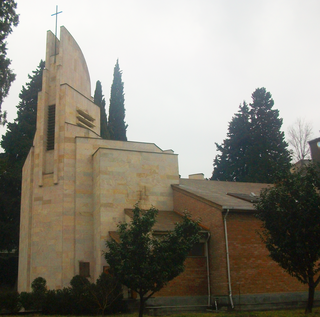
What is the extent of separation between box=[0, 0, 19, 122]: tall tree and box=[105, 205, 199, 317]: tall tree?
12406 mm

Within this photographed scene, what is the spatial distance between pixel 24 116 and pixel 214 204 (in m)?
25.2

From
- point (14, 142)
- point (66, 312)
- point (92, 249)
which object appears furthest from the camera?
point (14, 142)

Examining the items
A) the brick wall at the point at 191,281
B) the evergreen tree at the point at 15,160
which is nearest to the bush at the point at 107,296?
the brick wall at the point at 191,281

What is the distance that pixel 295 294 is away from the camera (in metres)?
20.9

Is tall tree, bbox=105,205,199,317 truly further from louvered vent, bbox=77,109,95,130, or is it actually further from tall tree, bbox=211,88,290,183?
tall tree, bbox=211,88,290,183

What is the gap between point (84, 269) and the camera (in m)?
24.3

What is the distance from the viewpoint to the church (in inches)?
808

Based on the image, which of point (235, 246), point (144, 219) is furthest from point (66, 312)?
point (235, 246)

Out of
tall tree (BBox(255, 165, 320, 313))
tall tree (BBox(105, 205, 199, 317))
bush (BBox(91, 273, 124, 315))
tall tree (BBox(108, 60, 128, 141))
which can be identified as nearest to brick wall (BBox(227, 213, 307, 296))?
tall tree (BBox(255, 165, 320, 313))

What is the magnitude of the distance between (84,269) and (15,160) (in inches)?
701

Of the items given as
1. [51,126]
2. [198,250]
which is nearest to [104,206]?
[198,250]

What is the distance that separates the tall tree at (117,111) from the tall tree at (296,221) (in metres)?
30.5

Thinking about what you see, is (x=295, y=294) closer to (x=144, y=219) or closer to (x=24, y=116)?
(x=144, y=219)

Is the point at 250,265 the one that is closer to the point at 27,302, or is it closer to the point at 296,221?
the point at 296,221
